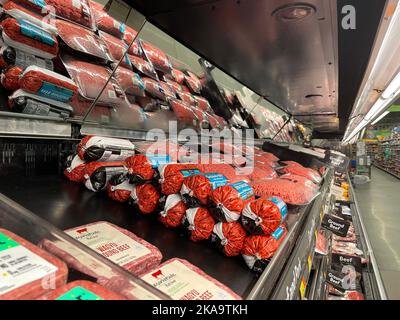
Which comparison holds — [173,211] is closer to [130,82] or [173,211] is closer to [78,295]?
[78,295]

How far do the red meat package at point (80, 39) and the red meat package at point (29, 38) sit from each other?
2.7 inches

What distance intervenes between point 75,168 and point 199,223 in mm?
518

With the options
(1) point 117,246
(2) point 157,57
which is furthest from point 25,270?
(2) point 157,57

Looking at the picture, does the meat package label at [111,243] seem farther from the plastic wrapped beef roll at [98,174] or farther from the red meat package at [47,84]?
the red meat package at [47,84]

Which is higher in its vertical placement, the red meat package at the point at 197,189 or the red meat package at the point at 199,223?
the red meat package at the point at 197,189

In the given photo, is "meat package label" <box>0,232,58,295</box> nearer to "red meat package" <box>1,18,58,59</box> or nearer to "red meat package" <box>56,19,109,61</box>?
"red meat package" <box>1,18,58,59</box>

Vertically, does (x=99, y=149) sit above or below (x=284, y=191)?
above


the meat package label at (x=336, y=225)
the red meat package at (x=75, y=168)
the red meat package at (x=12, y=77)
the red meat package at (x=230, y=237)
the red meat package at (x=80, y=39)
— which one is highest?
the red meat package at (x=80, y=39)

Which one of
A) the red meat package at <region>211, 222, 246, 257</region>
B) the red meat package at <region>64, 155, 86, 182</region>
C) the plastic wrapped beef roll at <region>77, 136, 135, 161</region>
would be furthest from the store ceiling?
the red meat package at <region>211, 222, 246, 257</region>

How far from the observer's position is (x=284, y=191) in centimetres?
105

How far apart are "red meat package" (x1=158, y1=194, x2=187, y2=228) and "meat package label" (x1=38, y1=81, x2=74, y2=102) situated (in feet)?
1.55

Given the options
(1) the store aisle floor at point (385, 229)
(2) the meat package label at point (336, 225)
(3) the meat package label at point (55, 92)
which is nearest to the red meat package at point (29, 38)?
(3) the meat package label at point (55, 92)

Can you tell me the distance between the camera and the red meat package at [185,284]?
0.57 metres

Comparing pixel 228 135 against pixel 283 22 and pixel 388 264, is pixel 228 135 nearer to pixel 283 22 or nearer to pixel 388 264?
pixel 283 22
